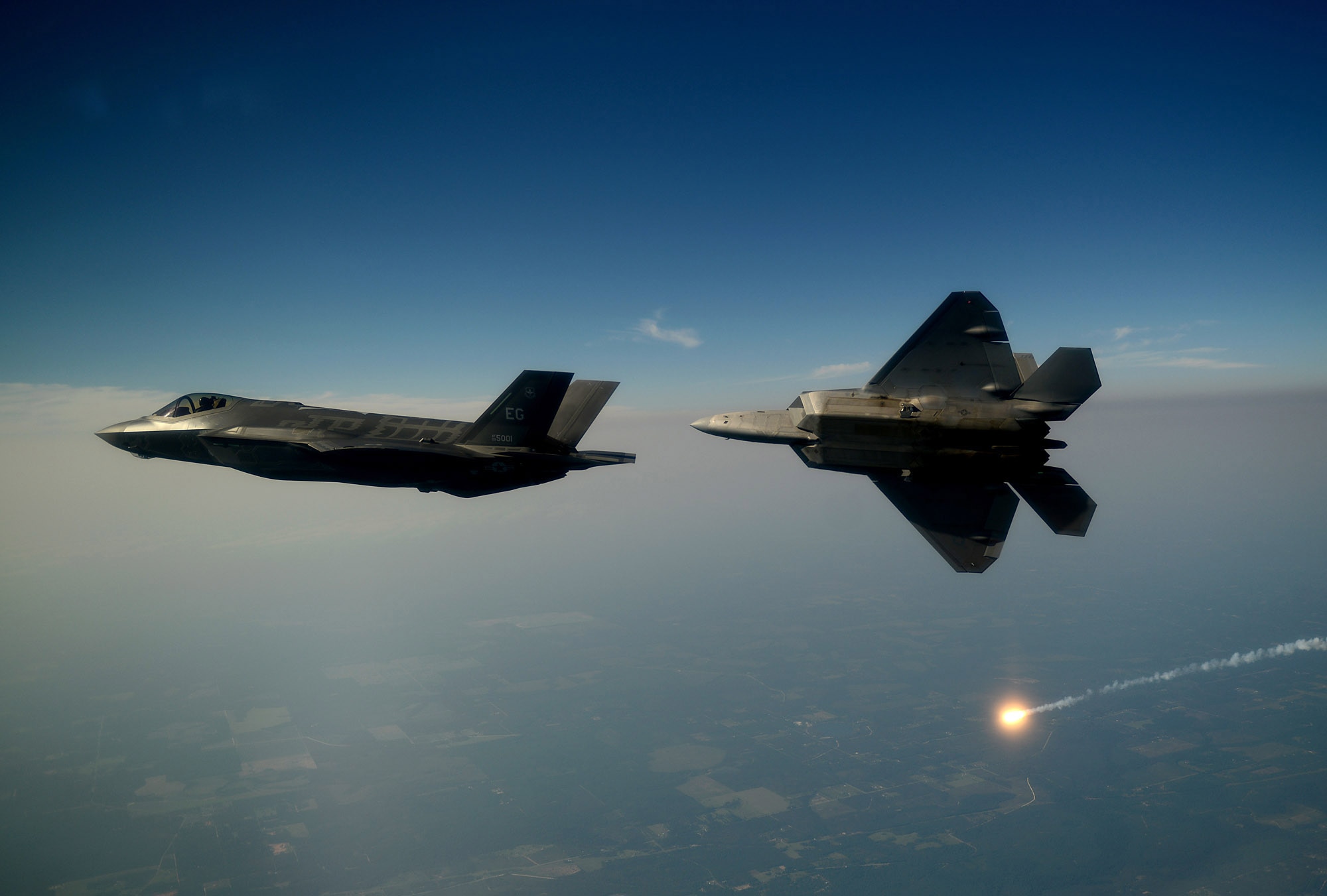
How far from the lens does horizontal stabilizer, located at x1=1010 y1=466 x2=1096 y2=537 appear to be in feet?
62.3

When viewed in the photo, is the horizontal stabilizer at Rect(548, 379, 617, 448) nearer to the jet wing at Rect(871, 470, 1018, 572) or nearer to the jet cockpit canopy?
the jet wing at Rect(871, 470, 1018, 572)

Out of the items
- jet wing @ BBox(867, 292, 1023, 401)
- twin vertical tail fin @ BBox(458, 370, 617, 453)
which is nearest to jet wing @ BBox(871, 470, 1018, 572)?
jet wing @ BBox(867, 292, 1023, 401)

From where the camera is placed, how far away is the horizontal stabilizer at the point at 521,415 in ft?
66.8

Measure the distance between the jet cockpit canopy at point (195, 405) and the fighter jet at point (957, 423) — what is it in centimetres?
1985

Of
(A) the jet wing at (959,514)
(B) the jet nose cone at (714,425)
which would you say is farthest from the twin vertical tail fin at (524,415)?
(A) the jet wing at (959,514)

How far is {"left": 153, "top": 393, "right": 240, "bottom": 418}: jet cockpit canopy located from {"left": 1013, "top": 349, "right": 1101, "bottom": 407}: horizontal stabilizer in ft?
96.3

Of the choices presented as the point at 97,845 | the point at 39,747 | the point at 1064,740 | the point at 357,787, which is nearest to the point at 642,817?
the point at 357,787

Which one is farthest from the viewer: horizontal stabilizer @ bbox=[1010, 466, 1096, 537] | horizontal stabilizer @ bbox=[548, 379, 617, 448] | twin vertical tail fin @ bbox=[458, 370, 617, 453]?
horizontal stabilizer @ bbox=[548, 379, 617, 448]

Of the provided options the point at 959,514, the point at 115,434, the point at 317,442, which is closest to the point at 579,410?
the point at 317,442

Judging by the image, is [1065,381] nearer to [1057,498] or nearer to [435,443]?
[1057,498]

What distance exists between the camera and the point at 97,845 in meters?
140

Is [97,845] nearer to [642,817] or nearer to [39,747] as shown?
[39,747]

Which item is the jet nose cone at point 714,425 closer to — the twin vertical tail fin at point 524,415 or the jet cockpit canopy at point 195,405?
the twin vertical tail fin at point 524,415

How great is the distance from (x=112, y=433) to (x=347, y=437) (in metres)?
12.9
